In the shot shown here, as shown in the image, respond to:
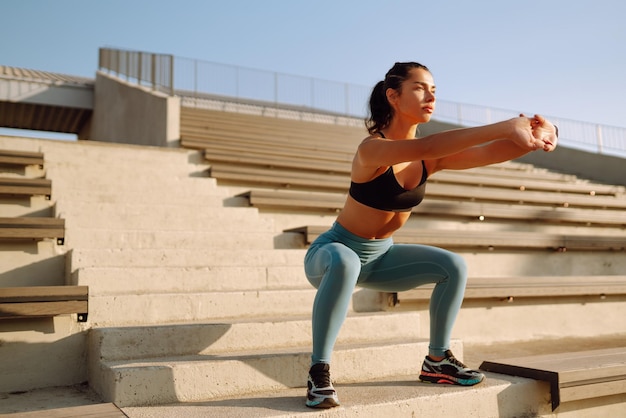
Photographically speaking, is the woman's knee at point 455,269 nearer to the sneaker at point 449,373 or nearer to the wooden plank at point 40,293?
the sneaker at point 449,373

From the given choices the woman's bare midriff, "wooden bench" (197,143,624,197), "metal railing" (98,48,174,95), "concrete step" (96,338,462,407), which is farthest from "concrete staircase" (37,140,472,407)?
"metal railing" (98,48,174,95)

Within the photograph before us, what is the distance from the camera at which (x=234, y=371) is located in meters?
1.93

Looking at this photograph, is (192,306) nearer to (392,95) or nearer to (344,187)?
(392,95)

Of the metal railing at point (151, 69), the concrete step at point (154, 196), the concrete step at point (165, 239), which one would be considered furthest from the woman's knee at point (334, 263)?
the metal railing at point (151, 69)

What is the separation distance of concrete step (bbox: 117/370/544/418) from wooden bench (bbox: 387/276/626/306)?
0.73 m

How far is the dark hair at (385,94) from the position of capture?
2016mm

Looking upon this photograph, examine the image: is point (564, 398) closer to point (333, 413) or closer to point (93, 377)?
point (333, 413)

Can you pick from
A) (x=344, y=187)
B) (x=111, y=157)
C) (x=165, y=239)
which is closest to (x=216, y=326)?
(x=165, y=239)

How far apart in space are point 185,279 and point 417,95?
1382mm

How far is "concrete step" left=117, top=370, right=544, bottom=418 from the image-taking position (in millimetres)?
1663

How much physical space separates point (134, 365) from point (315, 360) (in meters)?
0.62

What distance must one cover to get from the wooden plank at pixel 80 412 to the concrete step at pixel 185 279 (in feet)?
2.39

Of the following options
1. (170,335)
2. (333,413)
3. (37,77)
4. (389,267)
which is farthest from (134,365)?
(37,77)

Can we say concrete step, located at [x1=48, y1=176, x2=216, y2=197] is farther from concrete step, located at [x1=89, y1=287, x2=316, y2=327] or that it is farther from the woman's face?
the woman's face
